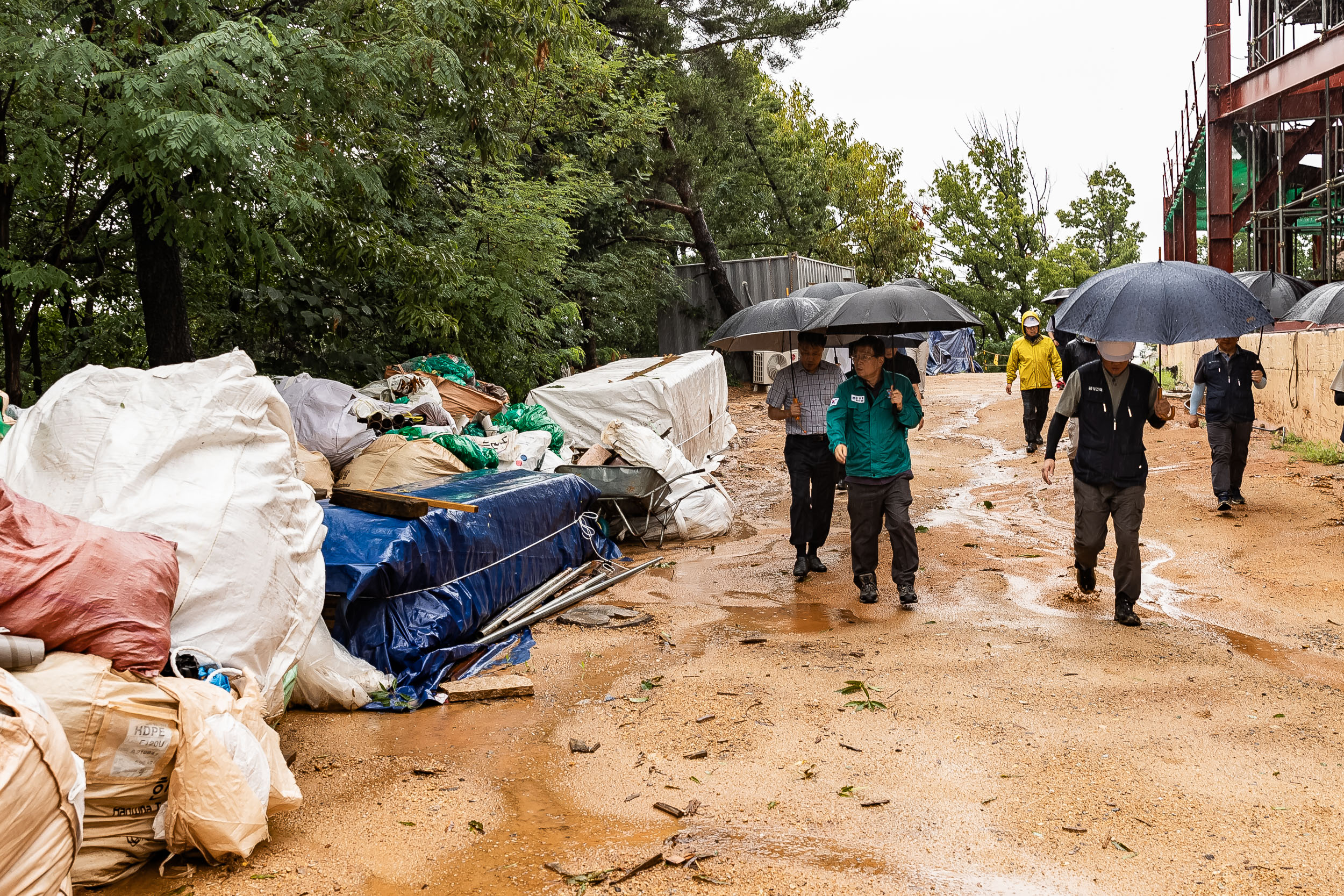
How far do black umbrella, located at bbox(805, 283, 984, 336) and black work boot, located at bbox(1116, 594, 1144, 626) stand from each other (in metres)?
1.88

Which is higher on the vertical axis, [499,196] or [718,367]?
[499,196]

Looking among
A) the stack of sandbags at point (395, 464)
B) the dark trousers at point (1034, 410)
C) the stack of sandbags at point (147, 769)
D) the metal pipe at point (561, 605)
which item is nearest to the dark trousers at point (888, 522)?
the metal pipe at point (561, 605)

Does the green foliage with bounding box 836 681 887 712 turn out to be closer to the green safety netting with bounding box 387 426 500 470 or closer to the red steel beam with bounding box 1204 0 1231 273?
the green safety netting with bounding box 387 426 500 470

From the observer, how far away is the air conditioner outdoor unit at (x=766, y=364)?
21.5 m

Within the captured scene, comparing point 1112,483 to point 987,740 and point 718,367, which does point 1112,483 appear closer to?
point 987,740

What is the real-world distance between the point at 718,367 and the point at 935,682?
414 inches

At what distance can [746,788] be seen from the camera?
3.77 metres

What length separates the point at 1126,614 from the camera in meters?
5.85

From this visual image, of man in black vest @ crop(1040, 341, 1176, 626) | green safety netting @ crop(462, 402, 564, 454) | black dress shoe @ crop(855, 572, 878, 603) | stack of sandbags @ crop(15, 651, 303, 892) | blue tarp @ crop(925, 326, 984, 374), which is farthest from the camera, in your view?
blue tarp @ crop(925, 326, 984, 374)

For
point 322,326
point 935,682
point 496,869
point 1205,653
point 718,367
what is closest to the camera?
point 496,869

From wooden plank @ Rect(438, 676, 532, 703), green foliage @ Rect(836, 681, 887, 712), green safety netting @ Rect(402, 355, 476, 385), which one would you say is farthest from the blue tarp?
A: wooden plank @ Rect(438, 676, 532, 703)

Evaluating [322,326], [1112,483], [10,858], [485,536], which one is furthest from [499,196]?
[10,858]

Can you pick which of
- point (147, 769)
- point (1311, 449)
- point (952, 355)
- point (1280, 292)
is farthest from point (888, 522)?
point (952, 355)

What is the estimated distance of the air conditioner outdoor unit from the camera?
70.4 ft
